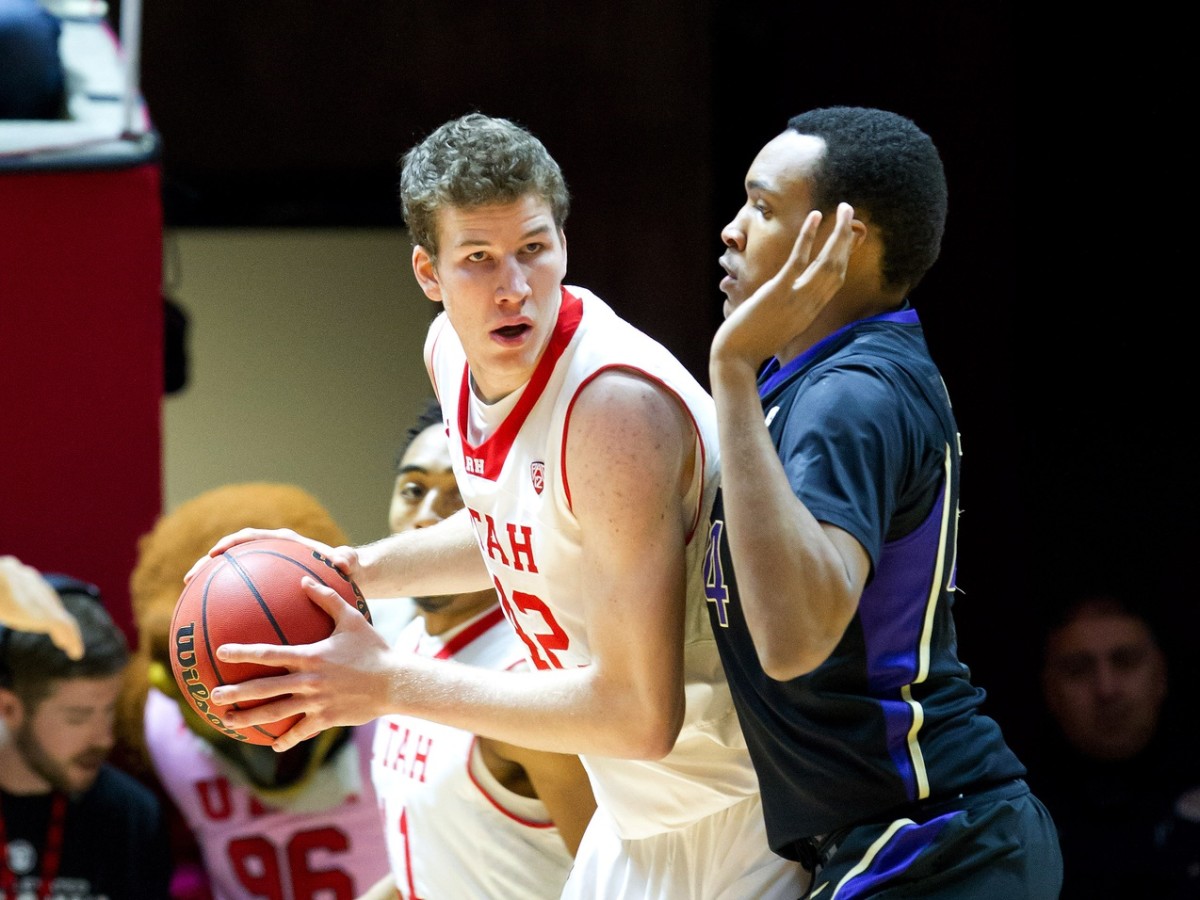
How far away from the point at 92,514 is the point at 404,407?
2.71 meters

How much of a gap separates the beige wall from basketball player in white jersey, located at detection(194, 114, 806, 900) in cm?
405

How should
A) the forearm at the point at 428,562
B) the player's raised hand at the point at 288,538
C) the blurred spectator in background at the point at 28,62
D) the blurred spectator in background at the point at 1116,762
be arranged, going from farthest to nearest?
1. the blurred spectator in background at the point at 1116,762
2. the blurred spectator in background at the point at 28,62
3. the forearm at the point at 428,562
4. the player's raised hand at the point at 288,538

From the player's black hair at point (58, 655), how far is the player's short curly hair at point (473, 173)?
71.6 inches

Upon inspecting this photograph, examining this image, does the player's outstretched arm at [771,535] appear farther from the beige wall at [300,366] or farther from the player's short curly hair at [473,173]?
the beige wall at [300,366]

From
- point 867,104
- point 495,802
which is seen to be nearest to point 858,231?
point 495,802

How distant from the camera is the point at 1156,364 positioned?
4.98 meters

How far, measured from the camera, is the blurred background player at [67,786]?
3.86 metres

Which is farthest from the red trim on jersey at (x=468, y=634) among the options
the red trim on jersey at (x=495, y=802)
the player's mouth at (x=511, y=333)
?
the player's mouth at (x=511, y=333)

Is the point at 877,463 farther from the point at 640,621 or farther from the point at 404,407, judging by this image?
the point at 404,407

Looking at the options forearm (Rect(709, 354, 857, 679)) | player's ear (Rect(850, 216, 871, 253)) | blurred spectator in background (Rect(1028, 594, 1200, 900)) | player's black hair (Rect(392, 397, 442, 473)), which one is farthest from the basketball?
blurred spectator in background (Rect(1028, 594, 1200, 900))

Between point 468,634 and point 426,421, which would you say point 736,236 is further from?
point 426,421

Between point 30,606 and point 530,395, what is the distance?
5.03ft

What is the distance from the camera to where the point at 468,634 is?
3.31 m

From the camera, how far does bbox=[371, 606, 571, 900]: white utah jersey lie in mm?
3066
